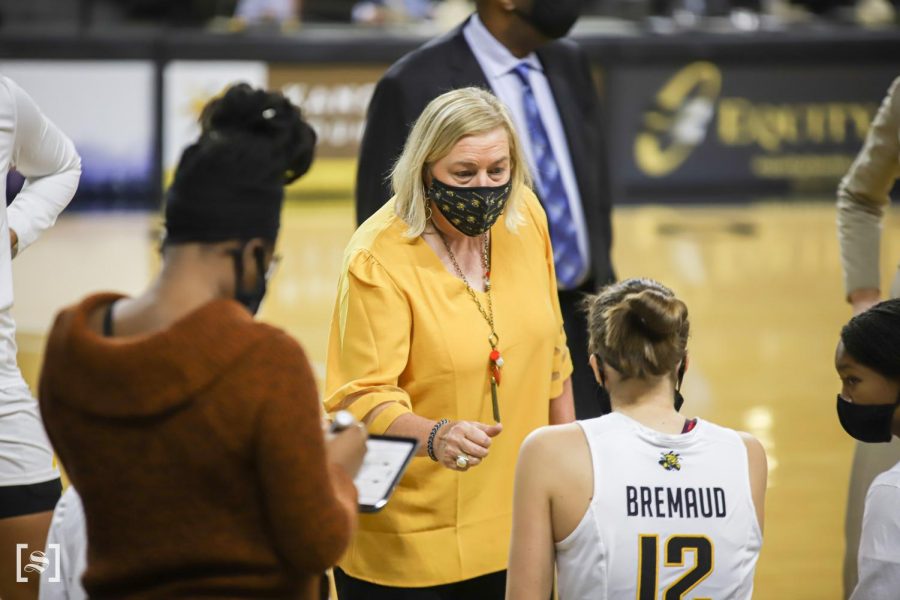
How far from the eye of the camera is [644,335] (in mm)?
2443

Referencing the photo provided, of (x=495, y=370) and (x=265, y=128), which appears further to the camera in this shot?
(x=495, y=370)

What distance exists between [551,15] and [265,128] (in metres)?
1.99

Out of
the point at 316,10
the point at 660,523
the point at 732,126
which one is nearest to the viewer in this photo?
the point at 660,523

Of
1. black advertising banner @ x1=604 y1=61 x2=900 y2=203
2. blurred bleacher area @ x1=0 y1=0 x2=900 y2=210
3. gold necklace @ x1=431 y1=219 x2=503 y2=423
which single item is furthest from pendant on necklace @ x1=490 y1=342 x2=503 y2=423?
black advertising banner @ x1=604 y1=61 x2=900 y2=203

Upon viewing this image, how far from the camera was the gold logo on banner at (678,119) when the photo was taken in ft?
42.8

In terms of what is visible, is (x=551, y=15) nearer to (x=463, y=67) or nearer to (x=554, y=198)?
(x=463, y=67)

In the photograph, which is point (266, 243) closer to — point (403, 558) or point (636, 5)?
point (403, 558)

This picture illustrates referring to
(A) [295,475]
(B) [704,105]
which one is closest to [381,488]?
(A) [295,475]

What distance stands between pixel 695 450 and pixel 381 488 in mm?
611

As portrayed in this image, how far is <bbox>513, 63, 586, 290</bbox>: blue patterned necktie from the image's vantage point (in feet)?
13.1

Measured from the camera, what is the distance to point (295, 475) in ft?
6.35

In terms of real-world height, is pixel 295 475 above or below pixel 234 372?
below

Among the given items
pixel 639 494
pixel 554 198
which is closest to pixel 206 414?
pixel 639 494

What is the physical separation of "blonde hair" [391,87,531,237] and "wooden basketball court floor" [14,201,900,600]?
2191 millimetres
